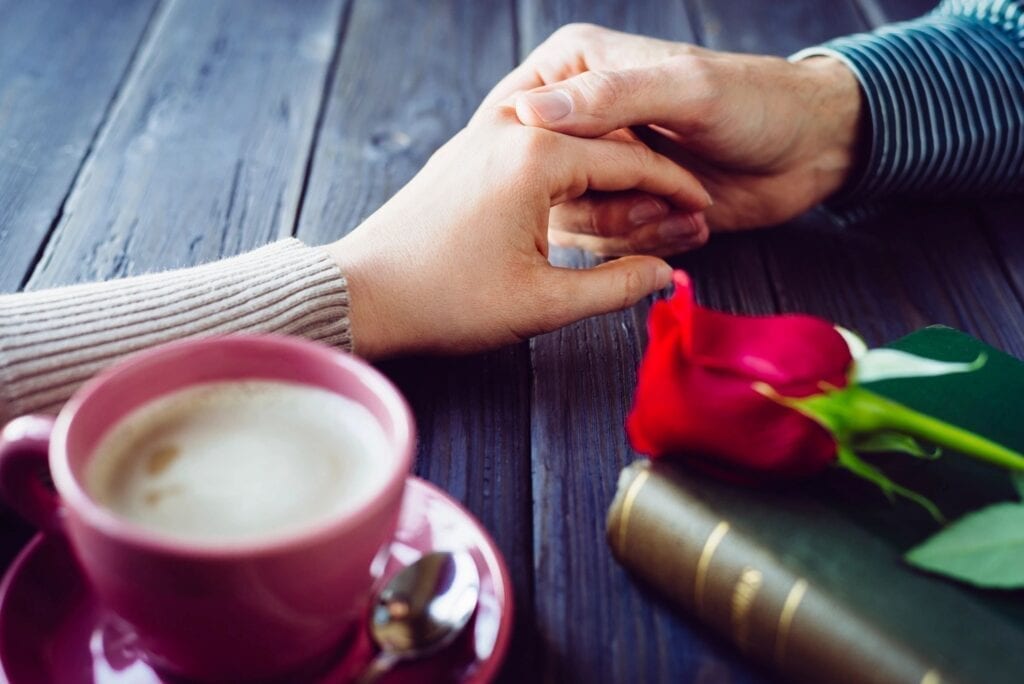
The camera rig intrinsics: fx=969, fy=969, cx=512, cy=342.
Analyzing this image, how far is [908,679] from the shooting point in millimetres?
430

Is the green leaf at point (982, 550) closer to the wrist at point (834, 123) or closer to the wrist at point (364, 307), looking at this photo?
the wrist at point (364, 307)

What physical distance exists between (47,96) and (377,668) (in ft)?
2.65

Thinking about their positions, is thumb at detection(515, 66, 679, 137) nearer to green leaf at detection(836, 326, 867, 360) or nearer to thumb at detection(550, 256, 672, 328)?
thumb at detection(550, 256, 672, 328)

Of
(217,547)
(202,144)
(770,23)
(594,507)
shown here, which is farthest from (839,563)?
(770,23)

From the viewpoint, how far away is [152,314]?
0.65 meters

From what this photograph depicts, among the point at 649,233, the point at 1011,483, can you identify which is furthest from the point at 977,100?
the point at 1011,483

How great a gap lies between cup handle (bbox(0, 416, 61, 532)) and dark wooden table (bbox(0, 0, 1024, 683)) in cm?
14

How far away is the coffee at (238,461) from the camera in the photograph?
1.41ft

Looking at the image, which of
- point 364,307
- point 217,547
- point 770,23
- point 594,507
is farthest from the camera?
point 770,23

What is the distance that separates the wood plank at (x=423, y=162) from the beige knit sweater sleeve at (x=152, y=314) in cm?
8

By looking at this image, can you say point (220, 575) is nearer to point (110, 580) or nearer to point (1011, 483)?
point (110, 580)

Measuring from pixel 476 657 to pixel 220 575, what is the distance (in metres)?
0.14

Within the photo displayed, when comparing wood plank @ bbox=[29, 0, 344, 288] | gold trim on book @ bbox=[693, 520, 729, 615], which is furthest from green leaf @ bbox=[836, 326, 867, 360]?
wood plank @ bbox=[29, 0, 344, 288]

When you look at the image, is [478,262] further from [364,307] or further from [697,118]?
[697,118]
